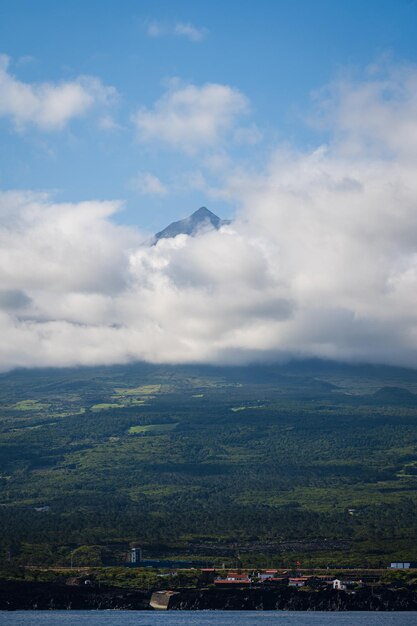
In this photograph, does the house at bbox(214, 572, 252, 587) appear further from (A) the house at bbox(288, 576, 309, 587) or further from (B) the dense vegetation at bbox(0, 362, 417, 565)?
(B) the dense vegetation at bbox(0, 362, 417, 565)

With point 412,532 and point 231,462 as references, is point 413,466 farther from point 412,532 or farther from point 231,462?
point 412,532

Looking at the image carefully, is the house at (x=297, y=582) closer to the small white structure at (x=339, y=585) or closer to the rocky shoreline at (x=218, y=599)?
the small white structure at (x=339, y=585)

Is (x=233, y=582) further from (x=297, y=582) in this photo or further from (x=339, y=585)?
(x=339, y=585)

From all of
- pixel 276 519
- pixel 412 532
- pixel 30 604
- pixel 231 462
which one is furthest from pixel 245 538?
pixel 231 462

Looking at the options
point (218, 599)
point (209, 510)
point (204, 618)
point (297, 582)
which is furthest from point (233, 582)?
point (209, 510)

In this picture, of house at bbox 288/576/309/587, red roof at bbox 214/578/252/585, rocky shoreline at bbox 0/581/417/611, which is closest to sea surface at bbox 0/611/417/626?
rocky shoreline at bbox 0/581/417/611
